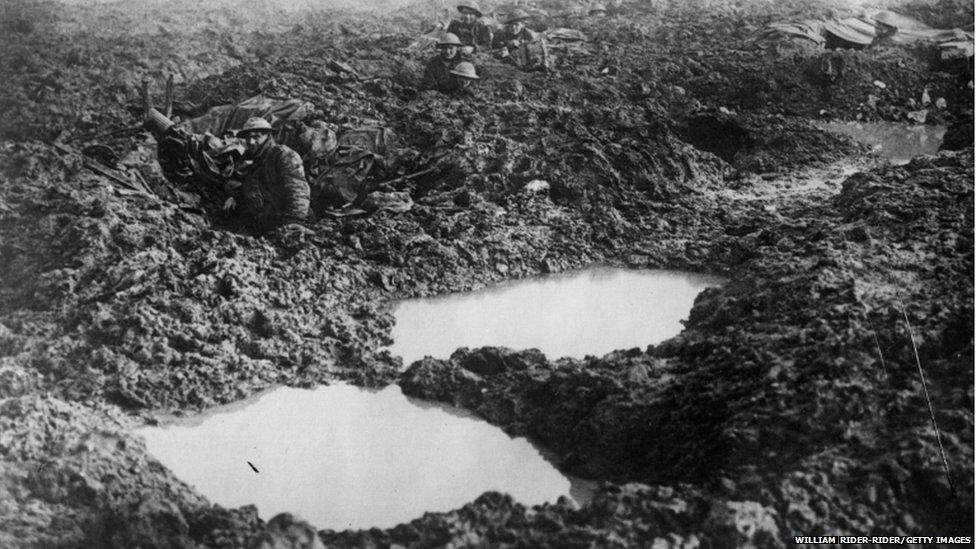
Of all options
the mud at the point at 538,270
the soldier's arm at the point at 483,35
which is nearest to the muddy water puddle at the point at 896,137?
the mud at the point at 538,270

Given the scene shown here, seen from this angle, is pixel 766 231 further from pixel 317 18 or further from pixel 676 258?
pixel 317 18

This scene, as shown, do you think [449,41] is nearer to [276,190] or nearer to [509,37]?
[509,37]

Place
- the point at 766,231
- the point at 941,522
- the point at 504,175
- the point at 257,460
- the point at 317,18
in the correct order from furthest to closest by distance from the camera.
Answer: the point at 317,18 < the point at 504,175 < the point at 766,231 < the point at 257,460 < the point at 941,522

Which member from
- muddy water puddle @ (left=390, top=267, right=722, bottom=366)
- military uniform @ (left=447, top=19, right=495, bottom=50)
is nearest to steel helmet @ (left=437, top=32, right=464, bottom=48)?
military uniform @ (left=447, top=19, right=495, bottom=50)

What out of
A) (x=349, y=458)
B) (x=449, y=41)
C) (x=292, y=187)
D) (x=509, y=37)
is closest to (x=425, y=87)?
(x=449, y=41)

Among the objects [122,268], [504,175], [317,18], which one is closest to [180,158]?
[122,268]

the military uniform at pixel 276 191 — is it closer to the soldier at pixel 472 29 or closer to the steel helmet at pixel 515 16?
the soldier at pixel 472 29
